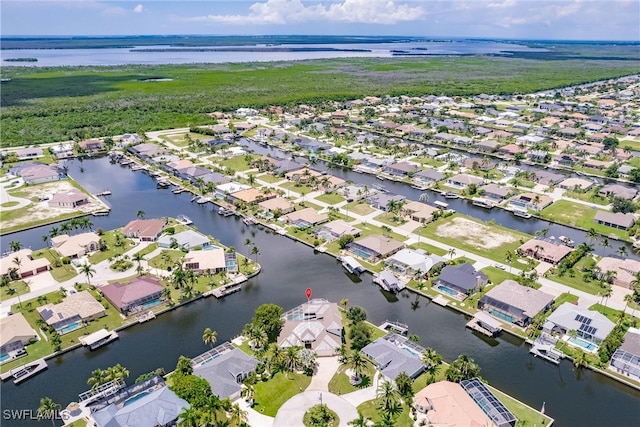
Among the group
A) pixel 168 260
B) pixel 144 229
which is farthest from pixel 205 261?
pixel 144 229

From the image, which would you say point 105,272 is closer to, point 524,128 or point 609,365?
point 609,365

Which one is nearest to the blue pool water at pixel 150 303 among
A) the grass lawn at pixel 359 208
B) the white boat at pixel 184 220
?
the white boat at pixel 184 220

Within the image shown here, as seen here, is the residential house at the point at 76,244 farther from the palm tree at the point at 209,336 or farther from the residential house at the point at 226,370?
the residential house at the point at 226,370

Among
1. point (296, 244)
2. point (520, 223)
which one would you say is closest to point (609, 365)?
point (520, 223)

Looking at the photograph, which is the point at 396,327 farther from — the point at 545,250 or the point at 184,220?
the point at 184,220

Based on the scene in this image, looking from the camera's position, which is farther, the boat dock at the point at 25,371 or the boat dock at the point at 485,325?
the boat dock at the point at 485,325

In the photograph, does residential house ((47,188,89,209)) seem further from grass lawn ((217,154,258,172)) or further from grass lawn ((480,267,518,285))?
grass lawn ((480,267,518,285))
